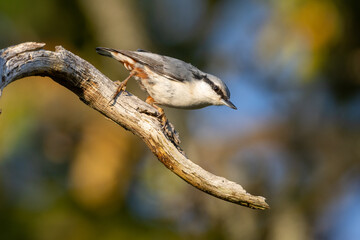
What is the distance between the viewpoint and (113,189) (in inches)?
420

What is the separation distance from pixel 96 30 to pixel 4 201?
164 inches

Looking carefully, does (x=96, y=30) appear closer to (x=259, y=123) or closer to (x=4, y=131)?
(x=4, y=131)

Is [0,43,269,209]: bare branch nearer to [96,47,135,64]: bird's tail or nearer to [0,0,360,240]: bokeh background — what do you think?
[96,47,135,64]: bird's tail

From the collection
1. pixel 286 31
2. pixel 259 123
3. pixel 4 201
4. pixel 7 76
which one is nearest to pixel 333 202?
pixel 259 123

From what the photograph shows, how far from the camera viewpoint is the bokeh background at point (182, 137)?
35.0 ft

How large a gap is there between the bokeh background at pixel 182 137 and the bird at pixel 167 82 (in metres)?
5.53

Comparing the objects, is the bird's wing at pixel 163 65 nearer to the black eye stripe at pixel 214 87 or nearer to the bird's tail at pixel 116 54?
the bird's tail at pixel 116 54

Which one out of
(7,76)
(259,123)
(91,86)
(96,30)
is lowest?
(7,76)

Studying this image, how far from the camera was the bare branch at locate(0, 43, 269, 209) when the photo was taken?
3483 mm

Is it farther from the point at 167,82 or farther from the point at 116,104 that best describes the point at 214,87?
the point at 116,104

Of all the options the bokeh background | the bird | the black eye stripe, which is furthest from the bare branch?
the bokeh background

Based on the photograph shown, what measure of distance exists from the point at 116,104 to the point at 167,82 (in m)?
0.89

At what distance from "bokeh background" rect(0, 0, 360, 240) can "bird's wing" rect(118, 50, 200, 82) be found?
18.1ft

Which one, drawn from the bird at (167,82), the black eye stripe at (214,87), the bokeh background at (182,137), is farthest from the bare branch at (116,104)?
the bokeh background at (182,137)
